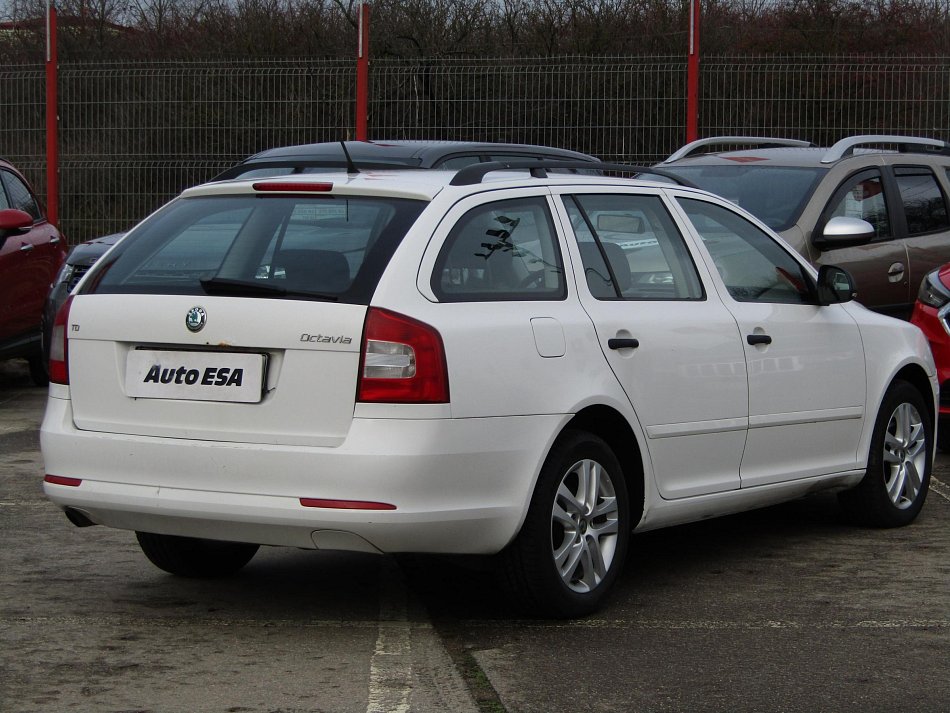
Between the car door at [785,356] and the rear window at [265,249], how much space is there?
5.34 ft

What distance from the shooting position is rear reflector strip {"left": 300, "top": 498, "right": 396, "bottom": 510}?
4816 millimetres

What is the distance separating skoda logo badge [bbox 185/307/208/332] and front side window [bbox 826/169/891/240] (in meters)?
6.04

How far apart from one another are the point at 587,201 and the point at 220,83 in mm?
11969

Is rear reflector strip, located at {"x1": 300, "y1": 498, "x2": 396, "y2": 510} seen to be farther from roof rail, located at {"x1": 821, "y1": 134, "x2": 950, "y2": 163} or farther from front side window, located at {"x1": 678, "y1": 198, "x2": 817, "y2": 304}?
roof rail, located at {"x1": 821, "y1": 134, "x2": 950, "y2": 163}

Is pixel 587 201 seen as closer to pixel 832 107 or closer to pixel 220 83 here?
pixel 832 107

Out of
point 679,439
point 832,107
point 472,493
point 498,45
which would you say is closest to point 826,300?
point 679,439

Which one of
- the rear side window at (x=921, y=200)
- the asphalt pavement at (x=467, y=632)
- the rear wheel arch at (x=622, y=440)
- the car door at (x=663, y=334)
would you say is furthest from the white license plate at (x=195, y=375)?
the rear side window at (x=921, y=200)

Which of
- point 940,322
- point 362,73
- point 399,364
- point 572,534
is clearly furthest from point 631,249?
point 362,73

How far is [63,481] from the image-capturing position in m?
5.34

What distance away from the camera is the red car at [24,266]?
11.5 meters

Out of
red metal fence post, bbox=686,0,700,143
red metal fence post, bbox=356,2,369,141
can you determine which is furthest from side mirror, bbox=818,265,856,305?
red metal fence post, bbox=356,2,369,141

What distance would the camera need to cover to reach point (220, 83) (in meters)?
17.2

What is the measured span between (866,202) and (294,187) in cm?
603

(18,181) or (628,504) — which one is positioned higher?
(18,181)
